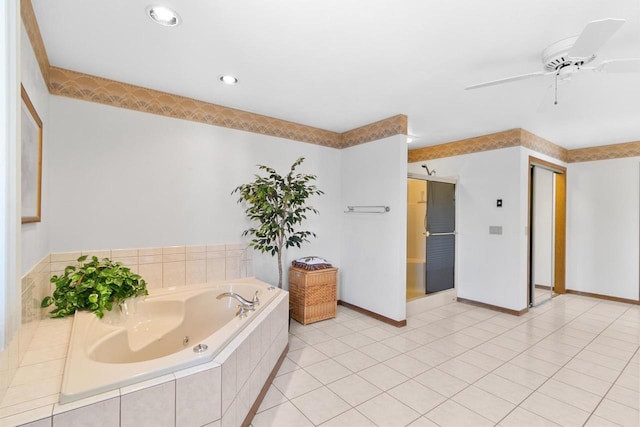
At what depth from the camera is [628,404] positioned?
6.47 ft

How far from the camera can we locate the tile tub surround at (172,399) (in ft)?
3.47

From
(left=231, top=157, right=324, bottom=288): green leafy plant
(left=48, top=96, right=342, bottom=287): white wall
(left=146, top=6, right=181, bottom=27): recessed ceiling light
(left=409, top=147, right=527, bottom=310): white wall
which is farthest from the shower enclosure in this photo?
(left=146, top=6, right=181, bottom=27): recessed ceiling light

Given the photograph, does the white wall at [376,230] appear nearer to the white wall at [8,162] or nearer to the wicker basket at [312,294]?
the wicker basket at [312,294]

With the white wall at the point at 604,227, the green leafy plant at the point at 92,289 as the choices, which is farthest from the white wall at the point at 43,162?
the white wall at the point at 604,227

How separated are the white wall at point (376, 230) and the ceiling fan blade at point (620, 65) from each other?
1.72m

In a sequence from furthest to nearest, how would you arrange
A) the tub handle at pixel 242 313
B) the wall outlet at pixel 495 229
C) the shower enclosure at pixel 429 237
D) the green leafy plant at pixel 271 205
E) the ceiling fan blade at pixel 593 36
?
the shower enclosure at pixel 429 237
the wall outlet at pixel 495 229
the green leafy plant at pixel 271 205
the tub handle at pixel 242 313
the ceiling fan blade at pixel 593 36

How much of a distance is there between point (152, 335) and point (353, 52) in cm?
253

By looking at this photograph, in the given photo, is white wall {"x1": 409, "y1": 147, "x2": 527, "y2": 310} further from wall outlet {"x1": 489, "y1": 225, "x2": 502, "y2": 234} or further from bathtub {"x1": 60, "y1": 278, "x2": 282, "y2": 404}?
bathtub {"x1": 60, "y1": 278, "x2": 282, "y2": 404}

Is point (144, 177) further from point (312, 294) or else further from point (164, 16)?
point (312, 294)

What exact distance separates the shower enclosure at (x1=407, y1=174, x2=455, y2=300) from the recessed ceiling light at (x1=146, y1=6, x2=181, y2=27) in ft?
10.2

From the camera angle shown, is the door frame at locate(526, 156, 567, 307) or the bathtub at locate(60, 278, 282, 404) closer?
the bathtub at locate(60, 278, 282, 404)

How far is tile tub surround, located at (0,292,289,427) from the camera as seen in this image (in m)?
1.06

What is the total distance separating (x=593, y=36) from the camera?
4.76ft

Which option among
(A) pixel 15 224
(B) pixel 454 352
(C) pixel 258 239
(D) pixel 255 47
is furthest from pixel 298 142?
(A) pixel 15 224
